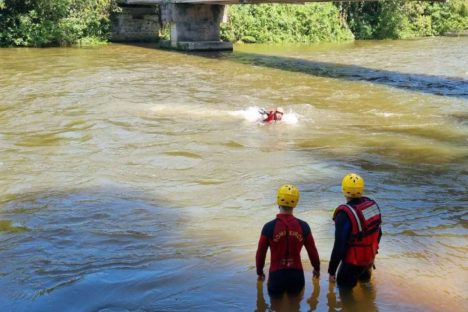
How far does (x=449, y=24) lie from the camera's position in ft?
162

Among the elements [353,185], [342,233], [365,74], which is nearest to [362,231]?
[342,233]

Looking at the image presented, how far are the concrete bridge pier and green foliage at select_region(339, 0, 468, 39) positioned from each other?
615 inches

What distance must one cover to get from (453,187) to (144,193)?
4.77 metres

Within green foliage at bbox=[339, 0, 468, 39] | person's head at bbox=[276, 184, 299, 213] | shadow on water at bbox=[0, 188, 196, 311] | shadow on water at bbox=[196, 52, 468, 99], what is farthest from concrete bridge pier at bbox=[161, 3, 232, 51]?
person's head at bbox=[276, 184, 299, 213]

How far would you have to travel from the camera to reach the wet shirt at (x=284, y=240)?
501cm

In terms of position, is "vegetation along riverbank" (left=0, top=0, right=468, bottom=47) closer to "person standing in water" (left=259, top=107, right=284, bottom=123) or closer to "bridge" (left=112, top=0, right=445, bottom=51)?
"bridge" (left=112, top=0, right=445, bottom=51)

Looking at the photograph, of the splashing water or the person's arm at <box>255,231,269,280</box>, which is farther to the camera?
the splashing water

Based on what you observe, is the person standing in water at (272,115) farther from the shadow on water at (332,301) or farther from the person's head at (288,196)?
the person's head at (288,196)

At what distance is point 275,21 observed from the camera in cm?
4125

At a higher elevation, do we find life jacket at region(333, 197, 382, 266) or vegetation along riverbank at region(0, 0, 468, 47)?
vegetation along riverbank at region(0, 0, 468, 47)

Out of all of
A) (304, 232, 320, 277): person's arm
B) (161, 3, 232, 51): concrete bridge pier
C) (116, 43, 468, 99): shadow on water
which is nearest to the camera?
(304, 232, 320, 277): person's arm

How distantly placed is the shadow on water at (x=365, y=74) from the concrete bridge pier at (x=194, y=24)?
2.92 meters

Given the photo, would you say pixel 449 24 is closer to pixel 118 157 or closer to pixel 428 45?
pixel 428 45

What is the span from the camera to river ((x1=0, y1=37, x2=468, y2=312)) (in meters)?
5.80
